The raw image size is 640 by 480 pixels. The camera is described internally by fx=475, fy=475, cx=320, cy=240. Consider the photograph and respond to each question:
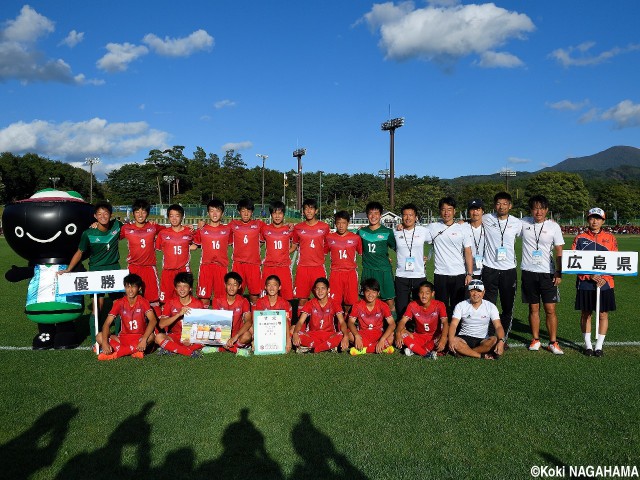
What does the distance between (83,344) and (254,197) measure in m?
73.7

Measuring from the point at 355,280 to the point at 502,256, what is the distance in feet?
6.71

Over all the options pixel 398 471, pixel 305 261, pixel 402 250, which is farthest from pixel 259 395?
pixel 402 250

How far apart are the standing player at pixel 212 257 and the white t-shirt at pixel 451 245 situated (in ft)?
9.83

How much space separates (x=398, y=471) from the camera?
332 cm

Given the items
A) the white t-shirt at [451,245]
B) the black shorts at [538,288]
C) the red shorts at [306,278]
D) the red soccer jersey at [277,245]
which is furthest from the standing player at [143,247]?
the black shorts at [538,288]

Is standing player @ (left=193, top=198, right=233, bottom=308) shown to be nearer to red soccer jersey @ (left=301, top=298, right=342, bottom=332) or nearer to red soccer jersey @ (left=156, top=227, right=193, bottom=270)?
red soccer jersey @ (left=156, top=227, right=193, bottom=270)

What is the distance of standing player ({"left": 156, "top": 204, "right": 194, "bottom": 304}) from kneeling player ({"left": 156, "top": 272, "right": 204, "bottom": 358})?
45 centimetres

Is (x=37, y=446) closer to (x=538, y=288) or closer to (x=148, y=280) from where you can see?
(x=148, y=280)

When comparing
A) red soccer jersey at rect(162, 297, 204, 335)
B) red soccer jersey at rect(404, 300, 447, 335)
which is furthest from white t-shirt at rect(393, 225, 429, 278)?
red soccer jersey at rect(162, 297, 204, 335)

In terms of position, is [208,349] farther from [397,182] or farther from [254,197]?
[397,182]

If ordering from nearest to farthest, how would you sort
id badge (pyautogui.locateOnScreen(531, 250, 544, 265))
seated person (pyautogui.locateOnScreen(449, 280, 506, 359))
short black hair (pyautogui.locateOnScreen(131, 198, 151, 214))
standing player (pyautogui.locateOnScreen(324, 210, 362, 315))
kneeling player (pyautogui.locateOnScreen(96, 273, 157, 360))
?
seated person (pyautogui.locateOnScreen(449, 280, 506, 359)) < kneeling player (pyautogui.locateOnScreen(96, 273, 157, 360)) < id badge (pyautogui.locateOnScreen(531, 250, 544, 265)) < short black hair (pyautogui.locateOnScreen(131, 198, 151, 214)) < standing player (pyautogui.locateOnScreen(324, 210, 362, 315))

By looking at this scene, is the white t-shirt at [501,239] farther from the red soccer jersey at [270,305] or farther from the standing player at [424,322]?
the red soccer jersey at [270,305]

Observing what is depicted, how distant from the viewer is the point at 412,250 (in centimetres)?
663

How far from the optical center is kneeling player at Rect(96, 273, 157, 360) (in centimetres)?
598
